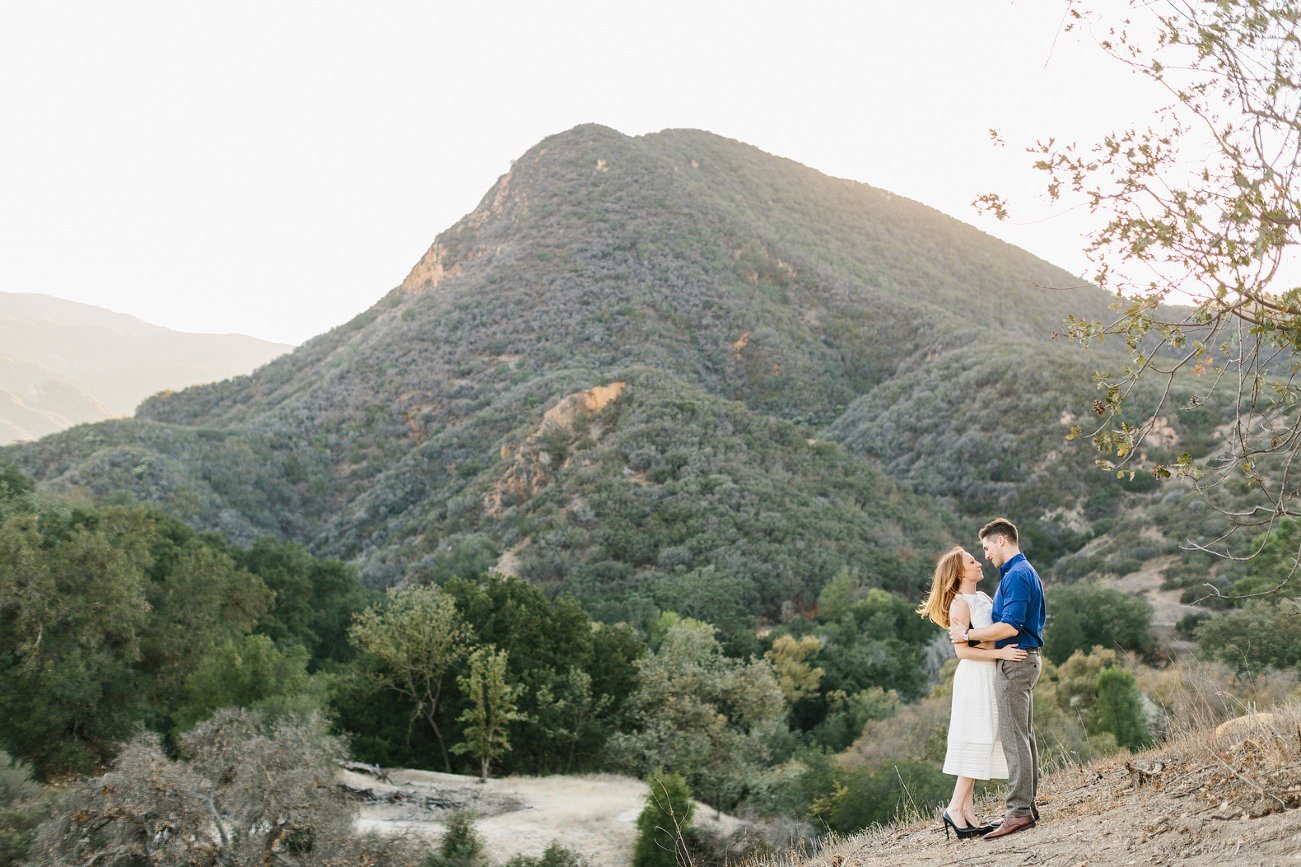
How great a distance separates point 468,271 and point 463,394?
18.4m

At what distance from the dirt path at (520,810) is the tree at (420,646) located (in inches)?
78.8

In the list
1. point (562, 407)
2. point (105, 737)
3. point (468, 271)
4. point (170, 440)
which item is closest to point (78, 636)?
point (105, 737)

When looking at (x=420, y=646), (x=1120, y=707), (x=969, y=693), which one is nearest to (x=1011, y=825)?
(x=969, y=693)

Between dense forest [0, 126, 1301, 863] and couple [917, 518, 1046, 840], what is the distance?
3036 millimetres

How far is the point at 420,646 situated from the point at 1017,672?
16.8 metres

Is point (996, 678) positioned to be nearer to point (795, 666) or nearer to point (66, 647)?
point (66, 647)

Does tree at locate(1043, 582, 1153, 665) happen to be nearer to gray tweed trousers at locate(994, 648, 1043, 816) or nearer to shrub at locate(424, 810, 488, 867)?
shrub at locate(424, 810, 488, 867)

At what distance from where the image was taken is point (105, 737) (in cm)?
1594

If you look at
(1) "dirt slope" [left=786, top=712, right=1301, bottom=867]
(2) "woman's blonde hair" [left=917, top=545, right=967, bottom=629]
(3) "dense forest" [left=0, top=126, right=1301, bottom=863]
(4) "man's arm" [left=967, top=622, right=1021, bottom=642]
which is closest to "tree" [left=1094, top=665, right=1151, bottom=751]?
(3) "dense forest" [left=0, top=126, right=1301, bottom=863]

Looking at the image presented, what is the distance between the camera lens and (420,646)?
19.0m

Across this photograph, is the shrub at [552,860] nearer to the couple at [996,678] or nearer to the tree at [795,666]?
the couple at [996,678]

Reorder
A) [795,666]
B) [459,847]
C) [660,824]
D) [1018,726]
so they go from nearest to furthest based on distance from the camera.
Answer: [1018,726] → [459,847] → [660,824] → [795,666]

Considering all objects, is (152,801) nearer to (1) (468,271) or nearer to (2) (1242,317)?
(2) (1242,317)

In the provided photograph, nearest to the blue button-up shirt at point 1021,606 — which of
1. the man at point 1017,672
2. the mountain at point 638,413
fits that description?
the man at point 1017,672
